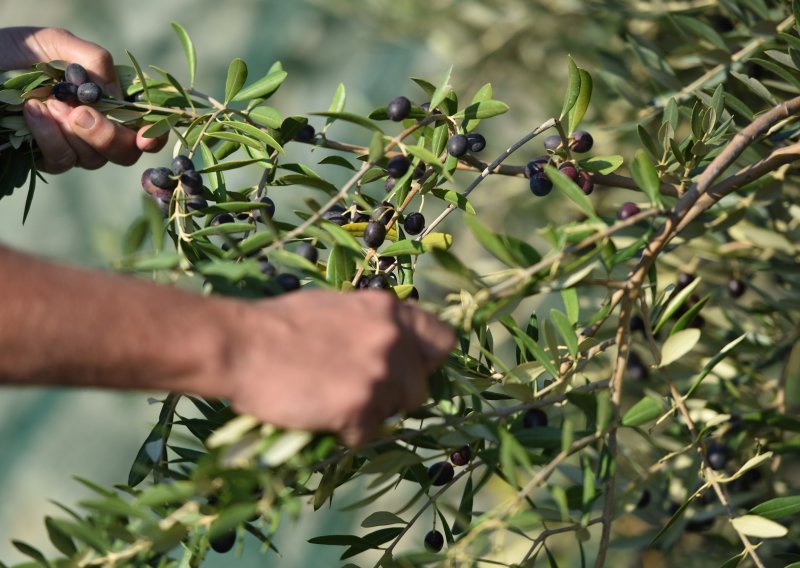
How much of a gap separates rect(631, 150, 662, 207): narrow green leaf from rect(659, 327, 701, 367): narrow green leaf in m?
0.17

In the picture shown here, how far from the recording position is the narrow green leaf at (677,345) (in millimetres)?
963

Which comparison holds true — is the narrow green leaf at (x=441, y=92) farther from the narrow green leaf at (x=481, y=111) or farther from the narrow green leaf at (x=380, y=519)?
the narrow green leaf at (x=380, y=519)

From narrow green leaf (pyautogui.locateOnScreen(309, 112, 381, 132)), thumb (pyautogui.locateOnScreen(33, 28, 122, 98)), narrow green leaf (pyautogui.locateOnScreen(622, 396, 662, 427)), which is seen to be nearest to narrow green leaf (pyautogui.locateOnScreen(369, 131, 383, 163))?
narrow green leaf (pyautogui.locateOnScreen(309, 112, 381, 132))

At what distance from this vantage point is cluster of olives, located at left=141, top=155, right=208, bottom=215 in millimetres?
982

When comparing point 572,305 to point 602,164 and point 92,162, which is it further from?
point 92,162

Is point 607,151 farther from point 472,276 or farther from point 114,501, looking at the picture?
point 114,501

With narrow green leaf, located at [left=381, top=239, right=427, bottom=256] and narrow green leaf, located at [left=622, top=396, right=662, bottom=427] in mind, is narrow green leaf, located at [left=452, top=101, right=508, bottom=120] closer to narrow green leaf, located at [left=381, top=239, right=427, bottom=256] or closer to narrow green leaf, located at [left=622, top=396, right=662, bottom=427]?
narrow green leaf, located at [left=381, top=239, right=427, bottom=256]

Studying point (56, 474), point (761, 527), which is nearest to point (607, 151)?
point (761, 527)

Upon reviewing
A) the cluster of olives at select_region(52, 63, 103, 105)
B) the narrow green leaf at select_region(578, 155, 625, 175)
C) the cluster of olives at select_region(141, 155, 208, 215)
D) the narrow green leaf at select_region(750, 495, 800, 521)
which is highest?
the cluster of olives at select_region(52, 63, 103, 105)

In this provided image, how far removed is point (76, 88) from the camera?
1150 millimetres

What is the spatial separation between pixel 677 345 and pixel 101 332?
608 millimetres

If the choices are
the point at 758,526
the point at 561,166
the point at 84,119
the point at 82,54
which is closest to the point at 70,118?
the point at 84,119

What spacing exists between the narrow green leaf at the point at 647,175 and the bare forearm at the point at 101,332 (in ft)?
1.38

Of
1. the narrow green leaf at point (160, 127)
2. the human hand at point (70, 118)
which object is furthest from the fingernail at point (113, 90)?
the narrow green leaf at point (160, 127)
